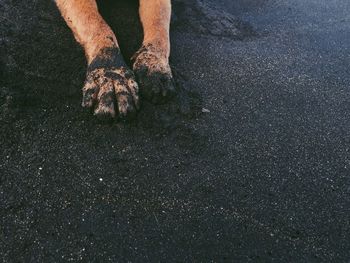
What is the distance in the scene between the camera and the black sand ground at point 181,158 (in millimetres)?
1793

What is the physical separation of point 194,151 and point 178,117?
29 centimetres

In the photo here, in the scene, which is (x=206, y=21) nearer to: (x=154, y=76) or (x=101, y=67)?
(x=154, y=76)

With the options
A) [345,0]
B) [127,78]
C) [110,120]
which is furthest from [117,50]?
Answer: [345,0]

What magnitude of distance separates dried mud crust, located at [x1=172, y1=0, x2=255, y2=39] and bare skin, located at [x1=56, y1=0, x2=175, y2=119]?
1.13 feet

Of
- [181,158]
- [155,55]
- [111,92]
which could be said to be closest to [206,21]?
[155,55]

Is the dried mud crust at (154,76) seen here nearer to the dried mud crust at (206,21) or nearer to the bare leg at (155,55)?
the bare leg at (155,55)

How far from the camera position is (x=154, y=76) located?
255cm

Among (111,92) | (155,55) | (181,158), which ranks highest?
(155,55)

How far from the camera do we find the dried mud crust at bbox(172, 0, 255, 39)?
138 inches

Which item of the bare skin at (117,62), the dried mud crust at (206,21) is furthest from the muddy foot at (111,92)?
the dried mud crust at (206,21)

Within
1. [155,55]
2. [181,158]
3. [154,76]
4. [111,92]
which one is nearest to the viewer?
[181,158]

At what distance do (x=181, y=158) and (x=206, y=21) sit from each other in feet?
6.18

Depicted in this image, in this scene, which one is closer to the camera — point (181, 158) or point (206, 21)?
point (181, 158)

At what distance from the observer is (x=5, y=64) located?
263 centimetres
